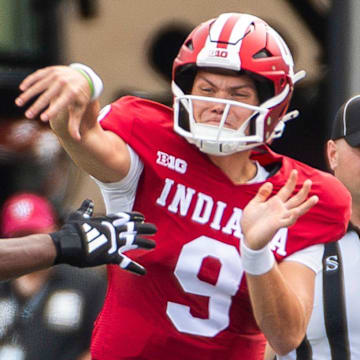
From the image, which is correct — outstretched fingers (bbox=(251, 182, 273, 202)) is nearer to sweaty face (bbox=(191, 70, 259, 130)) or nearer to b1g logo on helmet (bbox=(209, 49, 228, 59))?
sweaty face (bbox=(191, 70, 259, 130))

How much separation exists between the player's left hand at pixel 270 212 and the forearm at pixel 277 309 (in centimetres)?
14

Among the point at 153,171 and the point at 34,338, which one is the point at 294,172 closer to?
the point at 153,171

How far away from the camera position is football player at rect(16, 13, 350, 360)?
13.1ft

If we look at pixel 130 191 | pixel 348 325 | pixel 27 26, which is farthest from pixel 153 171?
pixel 27 26

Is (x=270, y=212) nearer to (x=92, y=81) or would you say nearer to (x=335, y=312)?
(x=92, y=81)

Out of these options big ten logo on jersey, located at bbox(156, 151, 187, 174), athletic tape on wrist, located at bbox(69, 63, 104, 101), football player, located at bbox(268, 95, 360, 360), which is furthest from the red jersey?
football player, located at bbox(268, 95, 360, 360)

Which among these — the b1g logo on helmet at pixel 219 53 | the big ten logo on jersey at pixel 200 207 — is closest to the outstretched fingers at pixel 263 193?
the big ten logo on jersey at pixel 200 207

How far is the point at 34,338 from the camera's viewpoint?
5.58 metres

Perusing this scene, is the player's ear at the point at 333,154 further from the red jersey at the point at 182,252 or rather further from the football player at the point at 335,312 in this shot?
the red jersey at the point at 182,252

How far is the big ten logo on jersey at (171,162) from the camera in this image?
4074mm

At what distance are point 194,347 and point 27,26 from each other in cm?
239

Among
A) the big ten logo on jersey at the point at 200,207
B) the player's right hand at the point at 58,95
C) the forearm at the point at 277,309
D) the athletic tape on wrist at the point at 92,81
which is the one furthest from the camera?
the big ten logo on jersey at the point at 200,207

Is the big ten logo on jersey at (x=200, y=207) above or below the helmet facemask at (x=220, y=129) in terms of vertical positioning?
below

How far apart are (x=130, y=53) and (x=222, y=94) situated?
7.24 ft
